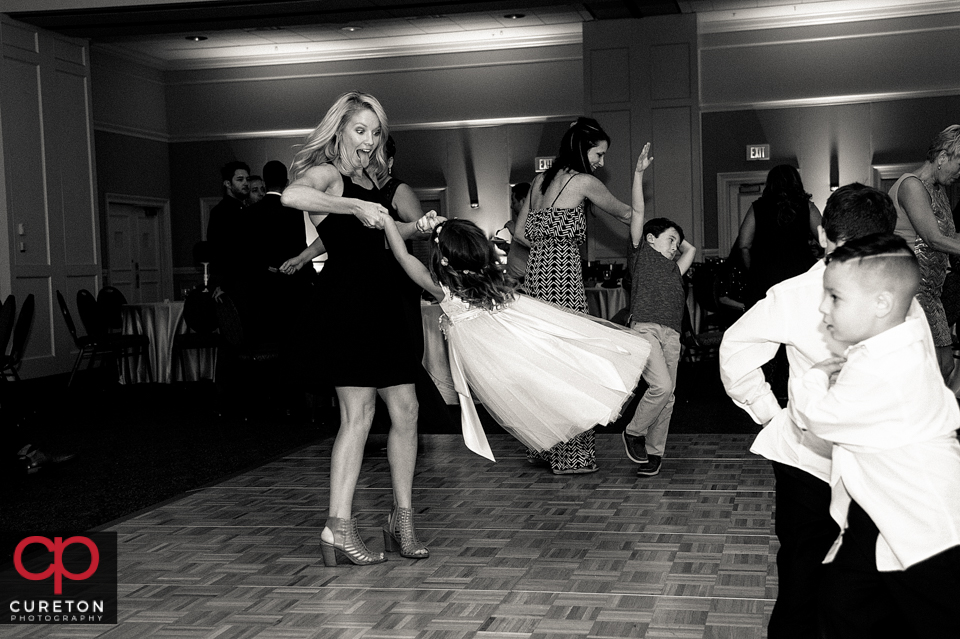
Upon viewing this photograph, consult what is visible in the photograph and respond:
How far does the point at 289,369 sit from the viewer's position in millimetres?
3178

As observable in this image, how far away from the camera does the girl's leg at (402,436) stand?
127 inches

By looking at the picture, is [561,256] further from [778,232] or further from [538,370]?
[778,232]

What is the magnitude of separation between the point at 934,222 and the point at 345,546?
104 inches

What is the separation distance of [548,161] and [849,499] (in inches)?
425

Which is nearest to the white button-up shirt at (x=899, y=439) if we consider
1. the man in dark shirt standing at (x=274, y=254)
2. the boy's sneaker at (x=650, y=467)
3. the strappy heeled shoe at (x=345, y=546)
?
the strappy heeled shoe at (x=345, y=546)

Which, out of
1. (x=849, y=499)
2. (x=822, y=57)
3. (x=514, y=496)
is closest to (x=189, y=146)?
(x=822, y=57)

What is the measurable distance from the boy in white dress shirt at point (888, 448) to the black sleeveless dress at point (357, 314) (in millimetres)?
1634

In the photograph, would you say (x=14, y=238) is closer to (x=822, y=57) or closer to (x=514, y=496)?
(x=514, y=496)

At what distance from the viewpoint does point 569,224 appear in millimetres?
4602

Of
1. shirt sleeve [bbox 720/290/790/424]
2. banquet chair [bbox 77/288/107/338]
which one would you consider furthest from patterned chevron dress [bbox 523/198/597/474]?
banquet chair [bbox 77/288/107/338]

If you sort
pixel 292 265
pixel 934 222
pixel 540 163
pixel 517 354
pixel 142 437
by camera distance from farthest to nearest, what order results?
pixel 540 163 < pixel 142 437 < pixel 292 265 < pixel 934 222 < pixel 517 354

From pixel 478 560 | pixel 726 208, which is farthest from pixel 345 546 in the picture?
pixel 726 208

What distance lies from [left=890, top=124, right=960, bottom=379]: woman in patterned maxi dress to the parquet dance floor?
0.98 metres

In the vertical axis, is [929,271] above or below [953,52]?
below
